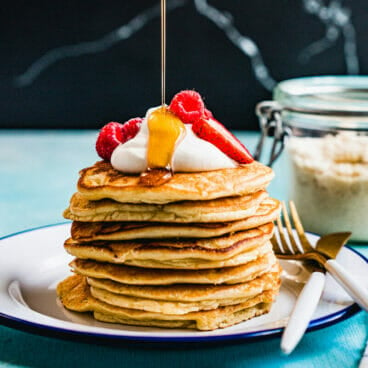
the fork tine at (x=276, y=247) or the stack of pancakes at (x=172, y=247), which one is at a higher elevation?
the stack of pancakes at (x=172, y=247)

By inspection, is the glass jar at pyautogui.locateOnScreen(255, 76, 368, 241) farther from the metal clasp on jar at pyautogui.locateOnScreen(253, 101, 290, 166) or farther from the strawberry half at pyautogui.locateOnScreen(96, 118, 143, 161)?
the strawberry half at pyautogui.locateOnScreen(96, 118, 143, 161)

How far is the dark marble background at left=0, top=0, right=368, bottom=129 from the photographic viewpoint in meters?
3.93

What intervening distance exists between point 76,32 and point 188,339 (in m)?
3.15

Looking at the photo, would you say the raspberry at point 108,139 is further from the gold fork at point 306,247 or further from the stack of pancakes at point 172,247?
the gold fork at point 306,247

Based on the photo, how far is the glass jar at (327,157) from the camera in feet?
7.00

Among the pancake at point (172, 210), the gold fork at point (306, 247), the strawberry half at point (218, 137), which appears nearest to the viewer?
the pancake at point (172, 210)

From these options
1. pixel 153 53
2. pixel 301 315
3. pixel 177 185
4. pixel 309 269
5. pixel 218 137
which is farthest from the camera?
pixel 153 53

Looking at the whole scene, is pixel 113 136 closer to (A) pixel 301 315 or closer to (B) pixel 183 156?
(B) pixel 183 156

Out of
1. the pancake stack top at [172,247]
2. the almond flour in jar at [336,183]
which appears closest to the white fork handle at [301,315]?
the pancake stack top at [172,247]

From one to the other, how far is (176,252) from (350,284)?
39cm

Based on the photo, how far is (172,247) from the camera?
4.28 ft

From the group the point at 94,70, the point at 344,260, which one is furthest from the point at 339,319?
the point at 94,70

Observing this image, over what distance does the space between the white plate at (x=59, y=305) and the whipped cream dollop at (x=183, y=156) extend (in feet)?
1.12

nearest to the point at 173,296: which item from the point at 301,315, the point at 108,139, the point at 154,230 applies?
the point at 154,230
